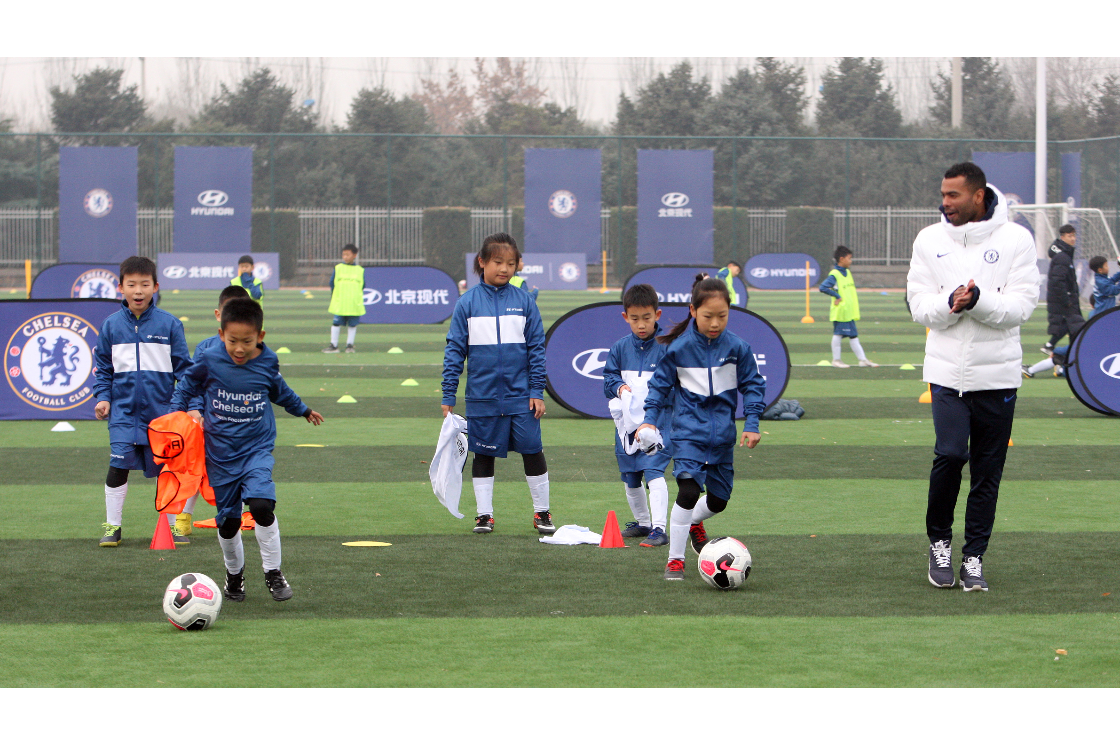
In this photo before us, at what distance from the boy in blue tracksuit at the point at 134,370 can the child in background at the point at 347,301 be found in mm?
12914

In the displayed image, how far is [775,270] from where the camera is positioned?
40.6 metres

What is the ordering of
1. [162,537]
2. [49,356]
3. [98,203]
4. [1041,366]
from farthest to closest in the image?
[98,203] → [1041,366] → [49,356] → [162,537]

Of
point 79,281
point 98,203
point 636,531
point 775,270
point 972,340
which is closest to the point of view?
point 972,340

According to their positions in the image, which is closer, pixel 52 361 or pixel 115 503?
pixel 115 503

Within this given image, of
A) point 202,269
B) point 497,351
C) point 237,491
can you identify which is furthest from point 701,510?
point 202,269

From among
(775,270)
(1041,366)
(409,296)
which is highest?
(775,270)

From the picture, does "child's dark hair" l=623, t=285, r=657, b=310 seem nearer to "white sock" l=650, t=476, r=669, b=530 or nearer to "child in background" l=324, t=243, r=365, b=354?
"white sock" l=650, t=476, r=669, b=530

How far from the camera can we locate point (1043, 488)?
9.33 meters

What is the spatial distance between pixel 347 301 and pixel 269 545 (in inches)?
588

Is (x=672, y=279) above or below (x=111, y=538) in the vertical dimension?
above

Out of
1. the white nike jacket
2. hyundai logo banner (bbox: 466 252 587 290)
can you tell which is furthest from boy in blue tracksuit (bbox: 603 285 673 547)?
hyundai logo banner (bbox: 466 252 587 290)

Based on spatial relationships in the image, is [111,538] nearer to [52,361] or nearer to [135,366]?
[135,366]

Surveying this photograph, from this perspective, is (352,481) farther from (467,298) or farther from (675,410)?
(675,410)

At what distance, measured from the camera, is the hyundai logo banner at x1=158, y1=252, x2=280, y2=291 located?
123 feet
